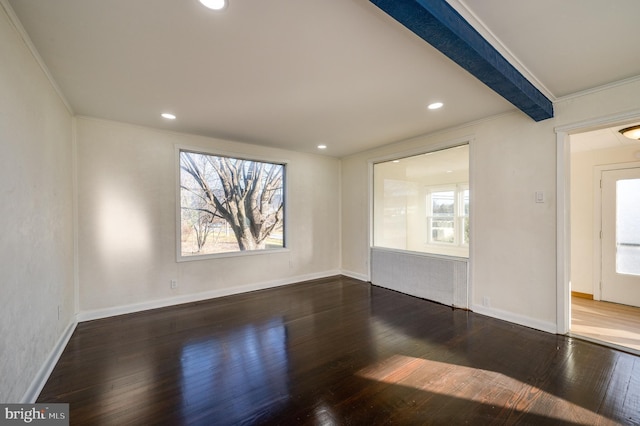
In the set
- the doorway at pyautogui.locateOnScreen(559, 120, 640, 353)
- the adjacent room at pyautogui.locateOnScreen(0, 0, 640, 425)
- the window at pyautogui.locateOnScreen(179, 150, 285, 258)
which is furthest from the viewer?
the window at pyautogui.locateOnScreen(179, 150, 285, 258)

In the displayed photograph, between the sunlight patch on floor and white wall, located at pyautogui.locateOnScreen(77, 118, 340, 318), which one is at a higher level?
white wall, located at pyautogui.locateOnScreen(77, 118, 340, 318)

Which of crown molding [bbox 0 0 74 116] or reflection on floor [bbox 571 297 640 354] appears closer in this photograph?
crown molding [bbox 0 0 74 116]

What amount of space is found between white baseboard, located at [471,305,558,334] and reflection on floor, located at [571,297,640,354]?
23cm

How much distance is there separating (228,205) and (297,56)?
297cm

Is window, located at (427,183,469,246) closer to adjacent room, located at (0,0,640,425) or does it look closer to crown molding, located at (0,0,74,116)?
adjacent room, located at (0,0,640,425)

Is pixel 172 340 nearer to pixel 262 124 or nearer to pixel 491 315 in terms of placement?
pixel 262 124

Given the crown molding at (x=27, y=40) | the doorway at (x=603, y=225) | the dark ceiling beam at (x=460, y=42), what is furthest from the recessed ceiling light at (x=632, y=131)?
the crown molding at (x=27, y=40)

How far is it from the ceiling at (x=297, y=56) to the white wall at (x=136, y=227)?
17.6 inches

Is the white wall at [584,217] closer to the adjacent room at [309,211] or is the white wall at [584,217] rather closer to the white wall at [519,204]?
the adjacent room at [309,211]

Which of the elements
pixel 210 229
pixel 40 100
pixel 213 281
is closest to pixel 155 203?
pixel 210 229

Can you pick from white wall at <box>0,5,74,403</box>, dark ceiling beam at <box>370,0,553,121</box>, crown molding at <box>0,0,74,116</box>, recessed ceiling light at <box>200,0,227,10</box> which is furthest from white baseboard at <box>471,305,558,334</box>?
crown molding at <box>0,0,74,116</box>

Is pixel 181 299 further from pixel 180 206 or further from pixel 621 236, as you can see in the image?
pixel 621 236

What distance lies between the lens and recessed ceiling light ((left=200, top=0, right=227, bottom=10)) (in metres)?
1.54

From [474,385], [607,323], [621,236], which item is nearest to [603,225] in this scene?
[621,236]
